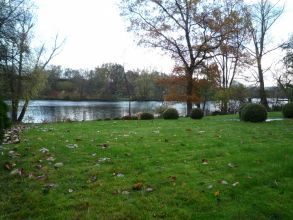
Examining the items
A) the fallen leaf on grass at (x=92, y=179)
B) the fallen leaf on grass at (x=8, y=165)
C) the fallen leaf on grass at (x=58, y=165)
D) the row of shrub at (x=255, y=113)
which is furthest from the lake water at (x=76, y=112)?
the fallen leaf on grass at (x=92, y=179)

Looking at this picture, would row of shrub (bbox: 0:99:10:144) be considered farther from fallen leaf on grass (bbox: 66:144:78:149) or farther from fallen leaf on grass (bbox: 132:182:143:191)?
fallen leaf on grass (bbox: 132:182:143:191)

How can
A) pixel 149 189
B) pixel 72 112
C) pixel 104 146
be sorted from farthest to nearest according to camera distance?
1. pixel 72 112
2. pixel 104 146
3. pixel 149 189

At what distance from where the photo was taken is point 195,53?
29938 millimetres

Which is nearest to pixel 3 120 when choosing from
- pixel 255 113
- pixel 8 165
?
pixel 8 165

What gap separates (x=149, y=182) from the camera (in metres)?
5.69

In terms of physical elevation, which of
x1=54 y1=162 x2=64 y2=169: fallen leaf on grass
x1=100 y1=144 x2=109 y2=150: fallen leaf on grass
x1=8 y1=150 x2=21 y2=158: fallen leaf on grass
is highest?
x1=100 y1=144 x2=109 y2=150: fallen leaf on grass

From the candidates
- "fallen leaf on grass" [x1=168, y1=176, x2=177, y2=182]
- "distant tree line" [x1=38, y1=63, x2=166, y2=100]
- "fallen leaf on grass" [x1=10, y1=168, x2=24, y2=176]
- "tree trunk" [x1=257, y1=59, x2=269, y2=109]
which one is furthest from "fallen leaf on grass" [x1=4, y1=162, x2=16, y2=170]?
"distant tree line" [x1=38, y1=63, x2=166, y2=100]

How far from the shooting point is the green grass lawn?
4.57 metres

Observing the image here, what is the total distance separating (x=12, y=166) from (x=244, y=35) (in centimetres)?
3308

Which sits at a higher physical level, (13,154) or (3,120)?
(3,120)

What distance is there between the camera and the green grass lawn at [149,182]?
4.57 metres

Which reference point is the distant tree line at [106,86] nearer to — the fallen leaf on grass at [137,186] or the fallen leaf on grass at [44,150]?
the fallen leaf on grass at [44,150]

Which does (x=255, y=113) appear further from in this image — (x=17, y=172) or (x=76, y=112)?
(x=76, y=112)

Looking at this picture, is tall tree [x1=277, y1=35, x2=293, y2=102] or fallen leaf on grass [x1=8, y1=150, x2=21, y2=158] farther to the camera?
tall tree [x1=277, y1=35, x2=293, y2=102]
